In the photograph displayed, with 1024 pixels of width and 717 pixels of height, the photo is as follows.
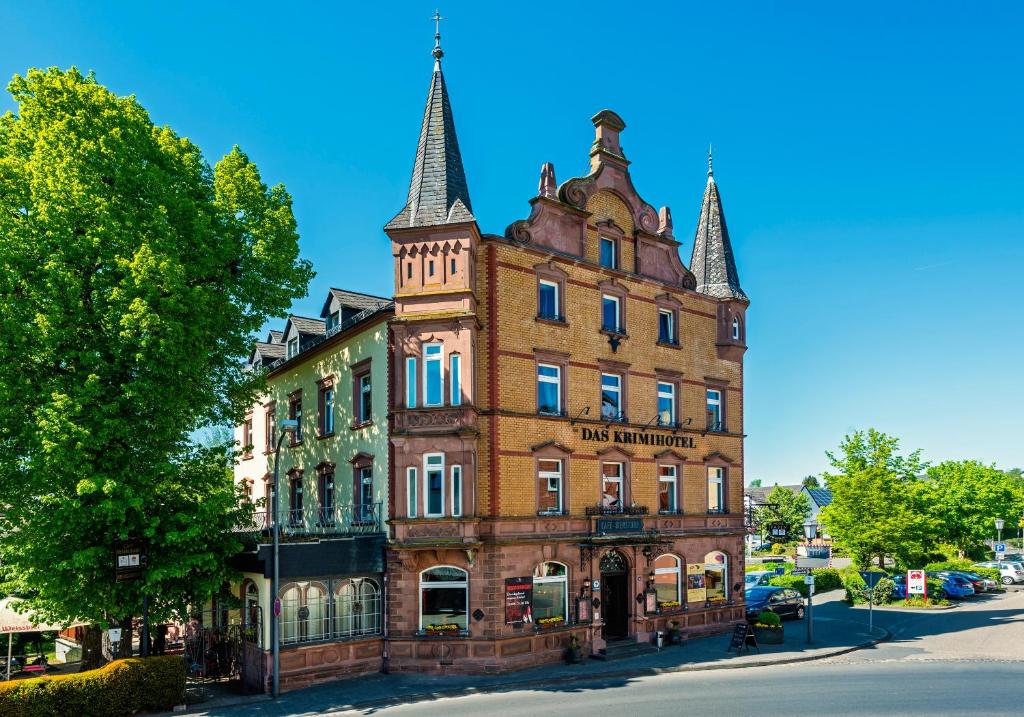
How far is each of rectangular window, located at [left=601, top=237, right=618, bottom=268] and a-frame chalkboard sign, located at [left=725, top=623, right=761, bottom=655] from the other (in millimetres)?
13420

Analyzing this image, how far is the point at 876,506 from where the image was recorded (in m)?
42.5

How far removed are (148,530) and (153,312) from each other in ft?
18.2

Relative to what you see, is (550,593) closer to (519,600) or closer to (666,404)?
(519,600)

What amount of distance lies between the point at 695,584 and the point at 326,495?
14.4 meters

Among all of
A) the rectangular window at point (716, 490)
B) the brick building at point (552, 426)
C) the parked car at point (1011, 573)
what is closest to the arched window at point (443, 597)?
the brick building at point (552, 426)

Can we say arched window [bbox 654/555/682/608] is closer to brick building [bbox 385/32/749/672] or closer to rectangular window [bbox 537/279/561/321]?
brick building [bbox 385/32/749/672]

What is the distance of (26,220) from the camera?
801 inches

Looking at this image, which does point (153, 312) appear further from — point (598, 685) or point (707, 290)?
point (707, 290)

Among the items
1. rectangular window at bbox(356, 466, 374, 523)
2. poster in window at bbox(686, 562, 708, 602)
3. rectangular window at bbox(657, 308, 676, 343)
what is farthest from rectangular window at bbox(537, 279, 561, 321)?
poster in window at bbox(686, 562, 708, 602)

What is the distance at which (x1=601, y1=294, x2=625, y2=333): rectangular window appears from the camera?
95.1ft

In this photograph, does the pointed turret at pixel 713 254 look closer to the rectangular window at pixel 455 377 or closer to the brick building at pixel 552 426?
the brick building at pixel 552 426

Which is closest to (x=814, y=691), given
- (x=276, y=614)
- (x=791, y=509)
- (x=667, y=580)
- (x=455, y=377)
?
(x=667, y=580)

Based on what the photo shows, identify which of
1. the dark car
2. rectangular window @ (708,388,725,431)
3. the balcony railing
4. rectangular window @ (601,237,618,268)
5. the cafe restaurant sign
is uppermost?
rectangular window @ (601,237,618,268)

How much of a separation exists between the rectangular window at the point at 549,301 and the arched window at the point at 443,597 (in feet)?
29.0
